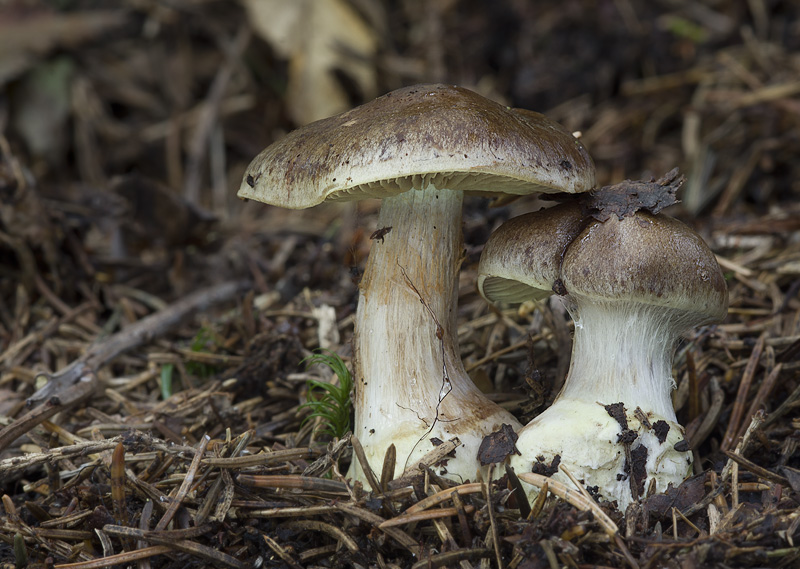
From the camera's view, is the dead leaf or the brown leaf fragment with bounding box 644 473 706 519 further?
the dead leaf

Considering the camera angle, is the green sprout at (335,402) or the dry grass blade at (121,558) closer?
the dry grass blade at (121,558)

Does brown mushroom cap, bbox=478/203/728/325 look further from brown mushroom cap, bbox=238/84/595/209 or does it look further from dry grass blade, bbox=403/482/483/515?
dry grass blade, bbox=403/482/483/515

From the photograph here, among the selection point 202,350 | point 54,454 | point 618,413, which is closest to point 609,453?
point 618,413

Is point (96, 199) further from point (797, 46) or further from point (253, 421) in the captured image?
point (797, 46)

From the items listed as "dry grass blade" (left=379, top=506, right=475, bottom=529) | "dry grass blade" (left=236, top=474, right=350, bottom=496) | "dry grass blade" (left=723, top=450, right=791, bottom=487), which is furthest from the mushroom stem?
"dry grass blade" (left=236, top=474, right=350, bottom=496)

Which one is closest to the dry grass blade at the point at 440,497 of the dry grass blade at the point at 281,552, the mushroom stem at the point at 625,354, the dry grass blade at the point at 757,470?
the dry grass blade at the point at 281,552

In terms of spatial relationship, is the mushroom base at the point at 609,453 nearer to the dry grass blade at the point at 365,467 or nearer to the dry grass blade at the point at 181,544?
the dry grass blade at the point at 365,467

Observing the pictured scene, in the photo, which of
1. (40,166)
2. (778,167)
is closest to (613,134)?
(778,167)

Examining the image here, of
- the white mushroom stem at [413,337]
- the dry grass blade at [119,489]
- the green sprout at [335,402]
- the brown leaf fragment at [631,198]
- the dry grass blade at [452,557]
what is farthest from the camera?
the green sprout at [335,402]
